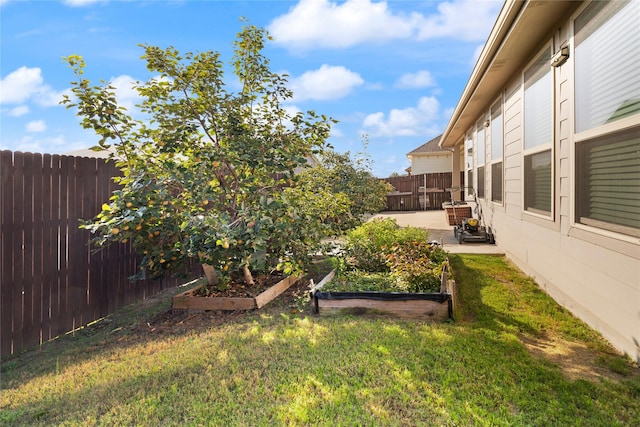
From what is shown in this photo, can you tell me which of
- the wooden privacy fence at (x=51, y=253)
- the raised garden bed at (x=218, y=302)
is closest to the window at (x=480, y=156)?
the raised garden bed at (x=218, y=302)

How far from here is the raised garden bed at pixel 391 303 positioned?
3.26 m

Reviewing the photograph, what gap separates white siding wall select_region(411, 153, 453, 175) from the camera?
22969 millimetres

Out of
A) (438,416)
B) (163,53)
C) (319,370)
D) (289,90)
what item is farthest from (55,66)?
(438,416)

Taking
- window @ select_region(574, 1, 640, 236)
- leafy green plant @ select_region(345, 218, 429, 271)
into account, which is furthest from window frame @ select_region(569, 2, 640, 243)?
leafy green plant @ select_region(345, 218, 429, 271)

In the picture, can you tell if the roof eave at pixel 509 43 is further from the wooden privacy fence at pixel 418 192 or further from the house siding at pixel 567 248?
the wooden privacy fence at pixel 418 192

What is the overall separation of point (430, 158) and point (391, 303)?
848 inches

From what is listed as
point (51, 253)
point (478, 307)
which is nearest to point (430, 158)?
point (478, 307)

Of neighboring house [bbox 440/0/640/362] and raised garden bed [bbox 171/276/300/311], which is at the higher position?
neighboring house [bbox 440/0/640/362]

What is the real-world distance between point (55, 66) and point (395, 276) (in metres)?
4.13

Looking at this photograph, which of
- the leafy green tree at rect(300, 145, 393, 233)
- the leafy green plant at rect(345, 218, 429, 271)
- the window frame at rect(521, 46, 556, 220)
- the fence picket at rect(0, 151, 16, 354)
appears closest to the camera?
the fence picket at rect(0, 151, 16, 354)

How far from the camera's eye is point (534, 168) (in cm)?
459

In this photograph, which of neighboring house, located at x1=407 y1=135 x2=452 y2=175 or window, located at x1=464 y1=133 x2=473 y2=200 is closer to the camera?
window, located at x1=464 y1=133 x2=473 y2=200

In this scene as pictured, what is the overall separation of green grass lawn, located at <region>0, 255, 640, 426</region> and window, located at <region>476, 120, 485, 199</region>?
5156 mm

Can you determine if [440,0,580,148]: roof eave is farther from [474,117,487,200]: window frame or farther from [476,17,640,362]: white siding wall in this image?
[474,117,487,200]: window frame
